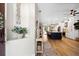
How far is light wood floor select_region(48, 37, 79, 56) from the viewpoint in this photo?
5.61 ft

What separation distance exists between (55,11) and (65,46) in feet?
1.42

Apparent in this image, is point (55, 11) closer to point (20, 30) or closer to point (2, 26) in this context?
point (20, 30)

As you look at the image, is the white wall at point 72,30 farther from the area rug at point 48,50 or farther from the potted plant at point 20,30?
the potted plant at point 20,30

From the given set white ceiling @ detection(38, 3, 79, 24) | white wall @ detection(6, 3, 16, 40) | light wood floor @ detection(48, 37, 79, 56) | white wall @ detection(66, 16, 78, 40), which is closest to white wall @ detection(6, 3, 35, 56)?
white wall @ detection(6, 3, 16, 40)

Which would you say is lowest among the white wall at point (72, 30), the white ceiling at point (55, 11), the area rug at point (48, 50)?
the area rug at point (48, 50)

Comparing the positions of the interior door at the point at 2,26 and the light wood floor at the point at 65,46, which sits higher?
the interior door at the point at 2,26

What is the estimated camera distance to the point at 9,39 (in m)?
1.73

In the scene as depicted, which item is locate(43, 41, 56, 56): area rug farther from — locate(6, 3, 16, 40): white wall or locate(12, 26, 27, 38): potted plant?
locate(6, 3, 16, 40): white wall

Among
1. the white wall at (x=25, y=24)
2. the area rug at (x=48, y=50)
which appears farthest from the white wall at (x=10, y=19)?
the area rug at (x=48, y=50)

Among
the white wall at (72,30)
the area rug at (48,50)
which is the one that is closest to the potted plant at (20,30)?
the area rug at (48,50)

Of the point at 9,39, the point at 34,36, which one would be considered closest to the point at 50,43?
the point at 34,36

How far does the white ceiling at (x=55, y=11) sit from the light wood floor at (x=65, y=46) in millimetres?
242

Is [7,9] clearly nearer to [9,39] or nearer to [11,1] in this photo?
[11,1]

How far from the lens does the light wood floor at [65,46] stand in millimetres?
1710
